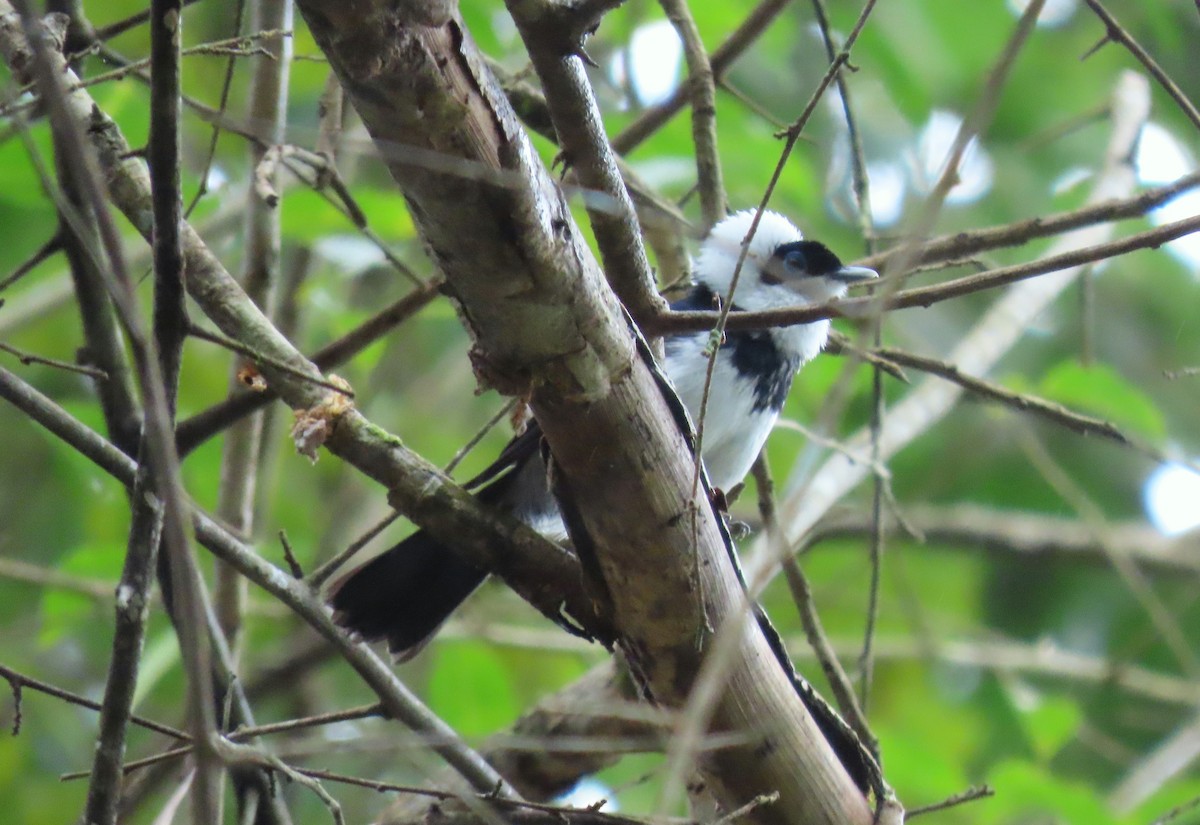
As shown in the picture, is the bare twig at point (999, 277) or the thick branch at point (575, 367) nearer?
the thick branch at point (575, 367)

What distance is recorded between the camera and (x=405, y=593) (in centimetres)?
331

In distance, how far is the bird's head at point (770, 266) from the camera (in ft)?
13.8

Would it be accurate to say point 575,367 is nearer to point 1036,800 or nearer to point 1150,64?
point 1150,64

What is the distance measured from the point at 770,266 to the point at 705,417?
1.04 meters

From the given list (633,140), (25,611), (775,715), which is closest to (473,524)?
(775,715)

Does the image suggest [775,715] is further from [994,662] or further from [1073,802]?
[994,662]

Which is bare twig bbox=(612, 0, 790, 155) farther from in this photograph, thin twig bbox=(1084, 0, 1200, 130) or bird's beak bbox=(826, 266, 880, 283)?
thin twig bbox=(1084, 0, 1200, 130)

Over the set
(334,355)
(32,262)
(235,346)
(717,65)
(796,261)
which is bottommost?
(235,346)

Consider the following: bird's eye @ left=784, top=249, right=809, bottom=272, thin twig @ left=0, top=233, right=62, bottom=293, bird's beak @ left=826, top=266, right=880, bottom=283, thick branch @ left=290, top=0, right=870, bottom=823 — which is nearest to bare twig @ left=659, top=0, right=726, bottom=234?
bird's beak @ left=826, top=266, right=880, bottom=283

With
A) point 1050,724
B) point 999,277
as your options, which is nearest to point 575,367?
point 999,277

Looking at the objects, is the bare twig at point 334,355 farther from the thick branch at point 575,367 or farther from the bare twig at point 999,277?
the bare twig at point 999,277

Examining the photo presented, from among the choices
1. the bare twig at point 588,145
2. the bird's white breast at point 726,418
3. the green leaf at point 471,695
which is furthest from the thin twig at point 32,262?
the green leaf at point 471,695

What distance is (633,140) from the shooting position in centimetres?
378

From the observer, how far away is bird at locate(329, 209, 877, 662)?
3283 mm
